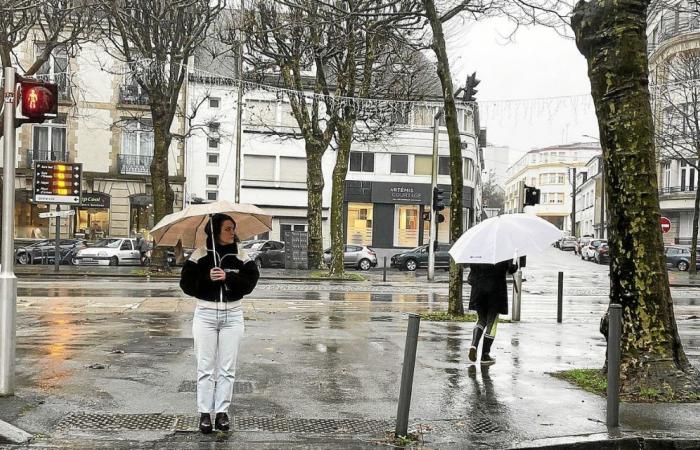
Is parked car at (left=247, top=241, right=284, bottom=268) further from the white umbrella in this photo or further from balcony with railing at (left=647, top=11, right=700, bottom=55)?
the white umbrella

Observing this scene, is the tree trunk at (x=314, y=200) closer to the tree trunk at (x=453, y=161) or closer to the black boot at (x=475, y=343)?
the tree trunk at (x=453, y=161)

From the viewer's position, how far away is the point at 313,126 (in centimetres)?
2945

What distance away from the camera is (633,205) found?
7.68 meters

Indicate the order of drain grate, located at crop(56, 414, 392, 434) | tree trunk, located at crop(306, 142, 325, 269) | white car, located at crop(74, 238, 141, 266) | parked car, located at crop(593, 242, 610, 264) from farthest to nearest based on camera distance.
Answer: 1. parked car, located at crop(593, 242, 610, 264)
2. white car, located at crop(74, 238, 141, 266)
3. tree trunk, located at crop(306, 142, 325, 269)
4. drain grate, located at crop(56, 414, 392, 434)

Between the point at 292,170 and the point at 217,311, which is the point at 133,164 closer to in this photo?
the point at 292,170

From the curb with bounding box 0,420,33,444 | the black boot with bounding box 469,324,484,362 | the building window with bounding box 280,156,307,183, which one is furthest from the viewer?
the building window with bounding box 280,156,307,183

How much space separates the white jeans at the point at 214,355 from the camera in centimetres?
598

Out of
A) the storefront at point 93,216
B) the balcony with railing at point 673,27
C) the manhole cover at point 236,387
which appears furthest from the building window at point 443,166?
the manhole cover at point 236,387

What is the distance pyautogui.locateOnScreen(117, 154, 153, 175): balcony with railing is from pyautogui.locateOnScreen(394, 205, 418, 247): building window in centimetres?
1647

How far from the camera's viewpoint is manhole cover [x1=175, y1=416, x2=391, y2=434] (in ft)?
19.8

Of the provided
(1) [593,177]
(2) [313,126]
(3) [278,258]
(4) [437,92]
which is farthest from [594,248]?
(1) [593,177]

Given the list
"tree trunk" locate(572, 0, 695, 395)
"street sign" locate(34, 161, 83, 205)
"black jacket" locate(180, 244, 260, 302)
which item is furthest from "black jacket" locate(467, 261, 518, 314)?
"street sign" locate(34, 161, 83, 205)

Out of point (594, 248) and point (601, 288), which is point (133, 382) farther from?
point (594, 248)

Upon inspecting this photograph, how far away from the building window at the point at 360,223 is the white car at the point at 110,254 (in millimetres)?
16988
